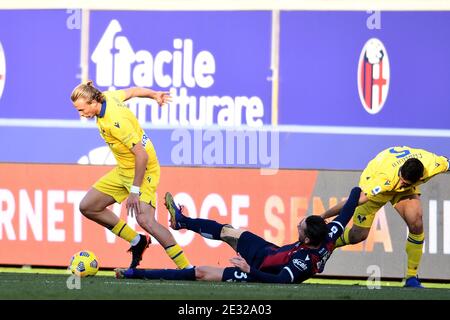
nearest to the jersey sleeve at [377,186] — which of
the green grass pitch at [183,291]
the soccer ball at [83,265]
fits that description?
the green grass pitch at [183,291]

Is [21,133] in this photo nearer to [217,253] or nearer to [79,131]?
[79,131]

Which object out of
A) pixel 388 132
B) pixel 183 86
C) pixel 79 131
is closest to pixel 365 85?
pixel 388 132

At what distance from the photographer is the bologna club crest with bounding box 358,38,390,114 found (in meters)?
15.2

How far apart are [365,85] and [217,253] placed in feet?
7.95

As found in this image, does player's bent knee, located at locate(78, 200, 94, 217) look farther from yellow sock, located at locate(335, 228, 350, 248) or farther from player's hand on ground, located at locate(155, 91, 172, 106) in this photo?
yellow sock, located at locate(335, 228, 350, 248)

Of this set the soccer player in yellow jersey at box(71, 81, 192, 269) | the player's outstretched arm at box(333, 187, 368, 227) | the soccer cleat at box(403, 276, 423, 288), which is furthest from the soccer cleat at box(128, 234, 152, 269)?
the soccer cleat at box(403, 276, 423, 288)

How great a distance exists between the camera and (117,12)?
15.7m

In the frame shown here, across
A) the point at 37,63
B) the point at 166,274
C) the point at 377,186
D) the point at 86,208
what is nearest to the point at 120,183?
→ the point at 86,208

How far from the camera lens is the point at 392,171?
12969 mm

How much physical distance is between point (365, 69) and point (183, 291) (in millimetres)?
4739

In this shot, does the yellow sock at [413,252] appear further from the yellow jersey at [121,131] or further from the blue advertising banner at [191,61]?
the blue advertising banner at [191,61]

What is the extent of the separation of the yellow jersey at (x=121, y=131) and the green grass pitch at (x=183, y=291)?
1.14m

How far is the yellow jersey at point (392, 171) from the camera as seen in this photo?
12.9 meters
